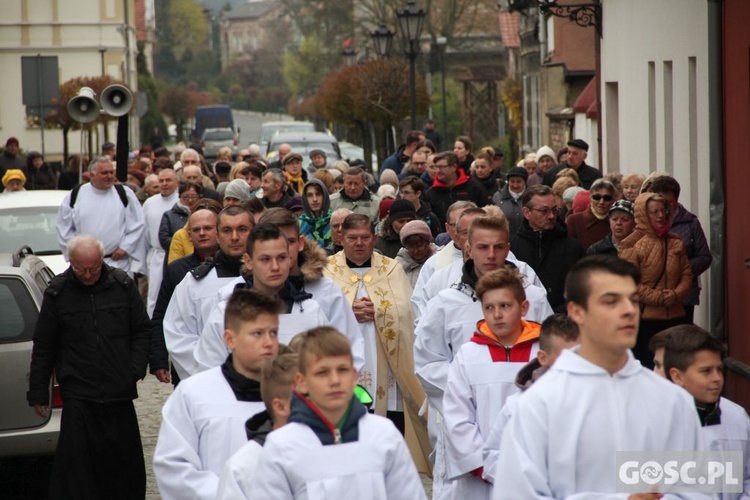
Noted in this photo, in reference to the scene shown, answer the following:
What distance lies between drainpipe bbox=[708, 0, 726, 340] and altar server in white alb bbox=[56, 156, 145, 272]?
618 centimetres

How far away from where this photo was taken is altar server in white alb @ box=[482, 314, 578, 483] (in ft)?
18.9

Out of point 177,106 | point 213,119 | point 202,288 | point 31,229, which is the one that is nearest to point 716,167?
point 202,288

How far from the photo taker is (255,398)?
224 inches

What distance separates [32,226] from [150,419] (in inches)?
135

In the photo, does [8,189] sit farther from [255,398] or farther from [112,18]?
[112,18]

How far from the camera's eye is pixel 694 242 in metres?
10.0

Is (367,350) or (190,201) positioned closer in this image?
(367,350)

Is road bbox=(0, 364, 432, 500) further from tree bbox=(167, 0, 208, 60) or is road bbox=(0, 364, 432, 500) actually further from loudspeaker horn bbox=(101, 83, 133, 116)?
tree bbox=(167, 0, 208, 60)

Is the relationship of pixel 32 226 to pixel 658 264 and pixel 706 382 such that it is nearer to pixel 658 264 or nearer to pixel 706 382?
pixel 658 264

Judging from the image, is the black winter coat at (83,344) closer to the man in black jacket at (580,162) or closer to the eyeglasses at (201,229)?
the eyeglasses at (201,229)

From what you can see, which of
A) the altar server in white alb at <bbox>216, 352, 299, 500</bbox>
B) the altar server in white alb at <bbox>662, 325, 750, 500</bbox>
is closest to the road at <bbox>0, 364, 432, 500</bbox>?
the altar server in white alb at <bbox>662, 325, 750, 500</bbox>

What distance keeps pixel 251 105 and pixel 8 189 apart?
417 ft

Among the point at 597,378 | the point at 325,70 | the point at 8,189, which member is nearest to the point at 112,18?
the point at 325,70

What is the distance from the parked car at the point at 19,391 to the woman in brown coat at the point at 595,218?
446 centimetres
